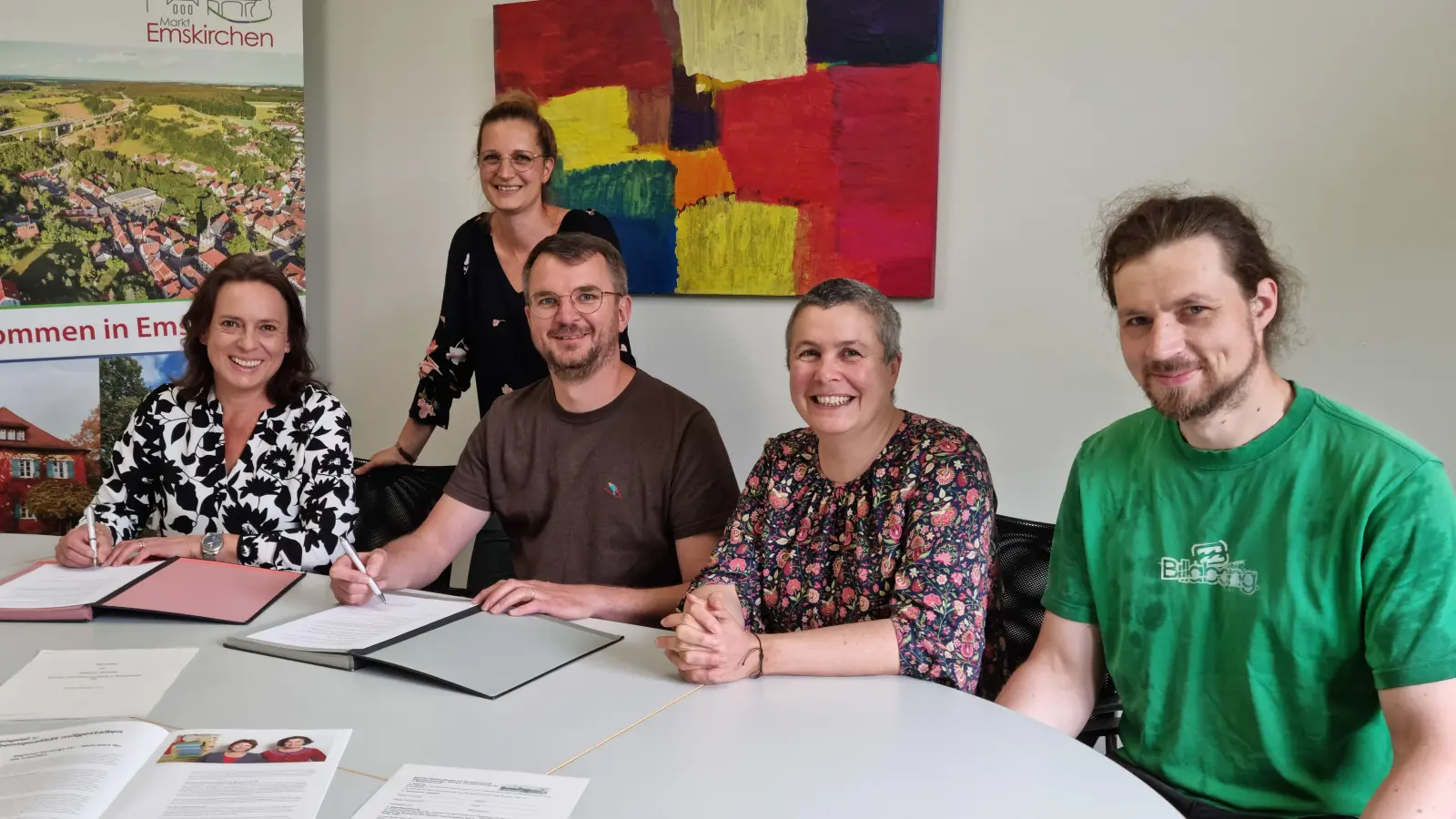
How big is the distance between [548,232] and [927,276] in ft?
3.27

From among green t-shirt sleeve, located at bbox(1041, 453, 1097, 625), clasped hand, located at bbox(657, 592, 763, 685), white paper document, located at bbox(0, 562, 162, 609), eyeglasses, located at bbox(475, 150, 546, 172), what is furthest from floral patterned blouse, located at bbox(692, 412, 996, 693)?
eyeglasses, located at bbox(475, 150, 546, 172)

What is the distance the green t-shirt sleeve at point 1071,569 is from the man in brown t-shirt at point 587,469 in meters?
0.70

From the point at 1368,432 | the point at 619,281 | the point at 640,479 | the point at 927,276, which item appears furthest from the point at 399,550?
the point at 1368,432

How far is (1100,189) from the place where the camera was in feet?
8.69

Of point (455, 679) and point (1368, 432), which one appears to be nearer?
point (1368, 432)

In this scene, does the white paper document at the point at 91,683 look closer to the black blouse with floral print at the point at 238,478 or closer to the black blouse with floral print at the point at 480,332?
the black blouse with floral print at the point at 238,478

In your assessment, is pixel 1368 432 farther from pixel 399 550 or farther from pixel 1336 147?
pixel 399 550

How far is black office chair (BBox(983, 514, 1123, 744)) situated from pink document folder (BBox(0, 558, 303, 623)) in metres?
1.27

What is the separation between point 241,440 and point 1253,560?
200 centimetres

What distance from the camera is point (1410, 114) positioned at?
236 cm

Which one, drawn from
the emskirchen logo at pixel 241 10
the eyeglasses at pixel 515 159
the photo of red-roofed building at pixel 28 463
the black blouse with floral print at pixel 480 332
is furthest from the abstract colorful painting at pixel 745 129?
the photo of red-roofed building at pixel 28 463

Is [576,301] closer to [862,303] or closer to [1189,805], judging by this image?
[862,303]

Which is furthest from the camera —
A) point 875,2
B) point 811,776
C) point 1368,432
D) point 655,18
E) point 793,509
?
point 655,18

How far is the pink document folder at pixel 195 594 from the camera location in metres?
1.80
